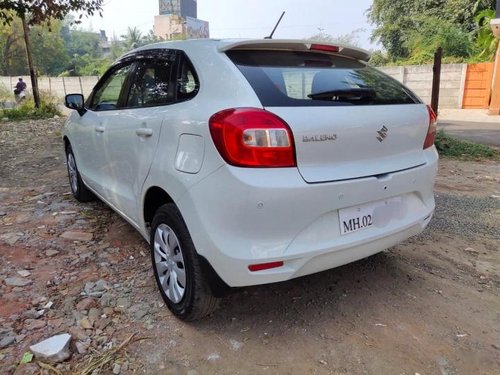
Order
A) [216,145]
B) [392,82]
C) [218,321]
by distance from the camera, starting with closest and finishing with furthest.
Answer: [216,145] → [218,321] → [392,82]

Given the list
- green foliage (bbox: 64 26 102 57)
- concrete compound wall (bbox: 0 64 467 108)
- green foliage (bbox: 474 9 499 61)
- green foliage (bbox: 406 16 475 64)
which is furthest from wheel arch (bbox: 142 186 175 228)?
green foliage (bbox: 64 26 102 57)

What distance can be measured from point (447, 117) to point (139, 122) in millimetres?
15473

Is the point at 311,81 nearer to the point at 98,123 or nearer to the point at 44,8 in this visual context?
the point at 98,123

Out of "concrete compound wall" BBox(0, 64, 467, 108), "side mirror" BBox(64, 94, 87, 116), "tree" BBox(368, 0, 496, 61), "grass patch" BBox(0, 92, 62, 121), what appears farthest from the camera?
"tree" BBox(368, 0, 496, 61)

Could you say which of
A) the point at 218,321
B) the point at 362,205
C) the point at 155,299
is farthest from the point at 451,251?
the point at 155,299

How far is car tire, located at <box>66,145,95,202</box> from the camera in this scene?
14.4 feet

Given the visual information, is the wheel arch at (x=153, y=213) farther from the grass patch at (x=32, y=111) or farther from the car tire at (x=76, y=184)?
the grass patch at (x=32, y=111)

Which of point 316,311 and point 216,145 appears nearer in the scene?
point 216,145

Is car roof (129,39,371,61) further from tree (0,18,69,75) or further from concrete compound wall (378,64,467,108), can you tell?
tree (0,18,69,75)

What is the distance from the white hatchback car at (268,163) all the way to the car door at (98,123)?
0.62 metres

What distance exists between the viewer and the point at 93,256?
326cm

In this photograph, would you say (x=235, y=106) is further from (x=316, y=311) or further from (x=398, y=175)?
(x=316, y=311)

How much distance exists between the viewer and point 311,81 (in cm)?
225

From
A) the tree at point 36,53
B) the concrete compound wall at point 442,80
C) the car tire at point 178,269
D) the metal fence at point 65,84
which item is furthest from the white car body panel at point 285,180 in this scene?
the tree at point 36,53
